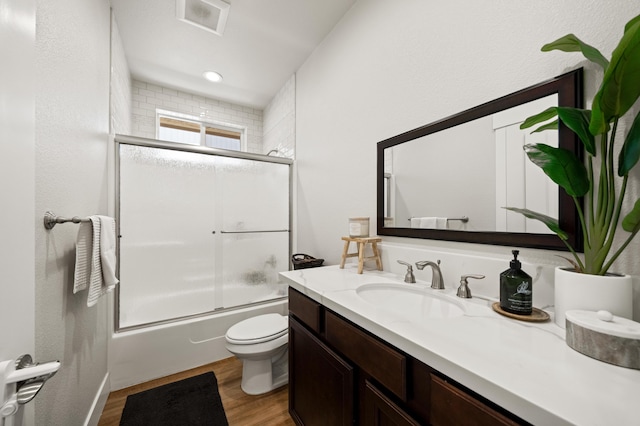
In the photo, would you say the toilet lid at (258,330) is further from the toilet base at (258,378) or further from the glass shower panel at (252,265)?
the glass shower panel at (252,265)

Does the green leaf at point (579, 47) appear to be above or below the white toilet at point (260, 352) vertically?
above

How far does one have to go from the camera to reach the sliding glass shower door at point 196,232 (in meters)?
1.95

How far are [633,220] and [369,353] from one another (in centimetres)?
80

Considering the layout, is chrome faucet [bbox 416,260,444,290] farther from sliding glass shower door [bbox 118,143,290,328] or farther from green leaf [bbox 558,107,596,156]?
sliding glass shower door [bbox 118,143,290,328]

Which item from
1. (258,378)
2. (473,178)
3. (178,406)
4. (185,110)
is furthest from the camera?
(185,110)

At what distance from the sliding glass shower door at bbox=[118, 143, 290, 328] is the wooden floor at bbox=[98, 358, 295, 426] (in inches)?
17.2

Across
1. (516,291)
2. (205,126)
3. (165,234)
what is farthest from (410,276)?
(205,126)

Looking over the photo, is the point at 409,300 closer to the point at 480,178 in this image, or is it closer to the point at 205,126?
the point at 480,178

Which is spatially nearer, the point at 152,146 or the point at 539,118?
the point at 539,118

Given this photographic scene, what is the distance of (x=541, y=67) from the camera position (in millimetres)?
908

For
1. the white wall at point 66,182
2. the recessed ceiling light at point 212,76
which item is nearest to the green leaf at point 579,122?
the white wall at point 66,182

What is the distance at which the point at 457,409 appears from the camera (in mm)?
570

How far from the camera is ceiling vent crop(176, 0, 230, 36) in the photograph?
5.77 feet

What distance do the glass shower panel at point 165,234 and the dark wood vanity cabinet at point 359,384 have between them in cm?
121
